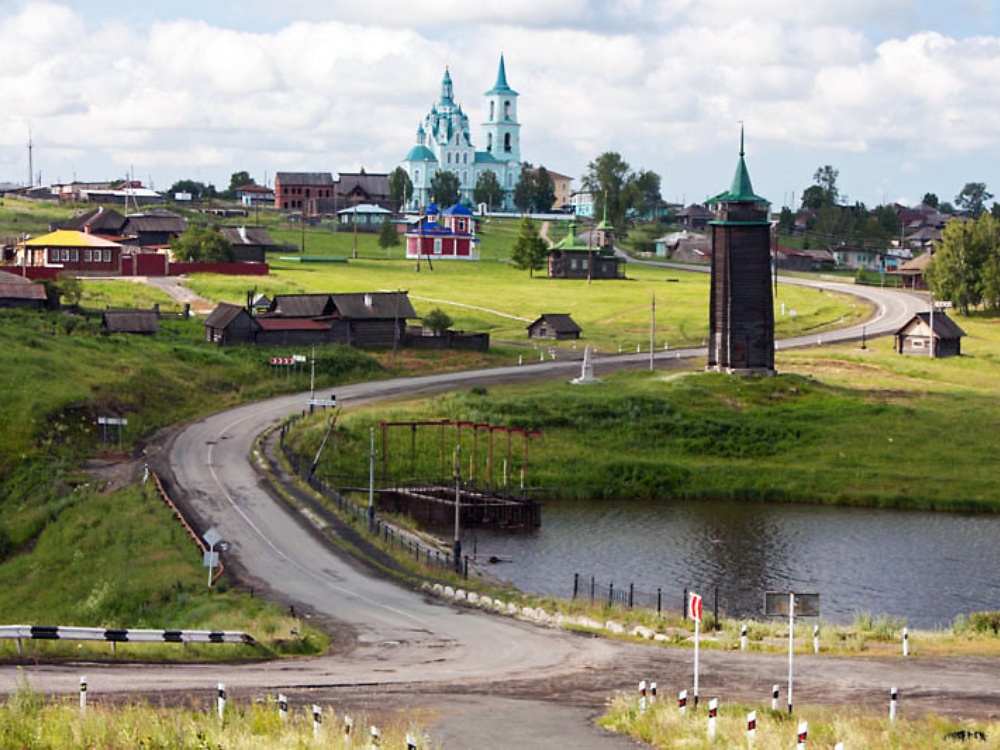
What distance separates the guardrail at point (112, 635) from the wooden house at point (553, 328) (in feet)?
251

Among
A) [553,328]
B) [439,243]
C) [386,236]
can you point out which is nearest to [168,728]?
[553,328]

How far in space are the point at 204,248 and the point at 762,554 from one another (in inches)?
3390

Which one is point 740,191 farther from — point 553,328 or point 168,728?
point 168,728

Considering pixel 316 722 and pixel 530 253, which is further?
pixel 530 253

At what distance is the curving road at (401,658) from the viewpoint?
29.8 meters

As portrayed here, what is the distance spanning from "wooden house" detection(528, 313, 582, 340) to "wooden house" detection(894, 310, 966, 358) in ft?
78.8

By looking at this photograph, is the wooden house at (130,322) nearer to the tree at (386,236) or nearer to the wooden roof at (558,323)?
the wooden roof at (558,323)

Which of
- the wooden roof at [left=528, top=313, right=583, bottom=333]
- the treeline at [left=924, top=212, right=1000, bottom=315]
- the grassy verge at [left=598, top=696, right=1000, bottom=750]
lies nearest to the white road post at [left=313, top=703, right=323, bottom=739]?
the grassy verge at [left=598, top=696, right=1000, bottom=750]

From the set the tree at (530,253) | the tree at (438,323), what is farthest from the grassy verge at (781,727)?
the tree at (530,253)

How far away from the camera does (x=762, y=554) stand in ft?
199

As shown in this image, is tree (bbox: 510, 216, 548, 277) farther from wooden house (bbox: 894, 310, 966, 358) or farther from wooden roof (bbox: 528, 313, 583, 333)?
wooden house (bbox: 894, 310, 966, 358)

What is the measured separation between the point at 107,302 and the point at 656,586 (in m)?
67.7

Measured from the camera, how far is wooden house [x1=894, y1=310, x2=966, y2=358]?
10638cm

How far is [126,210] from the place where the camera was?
17775 centimetres
